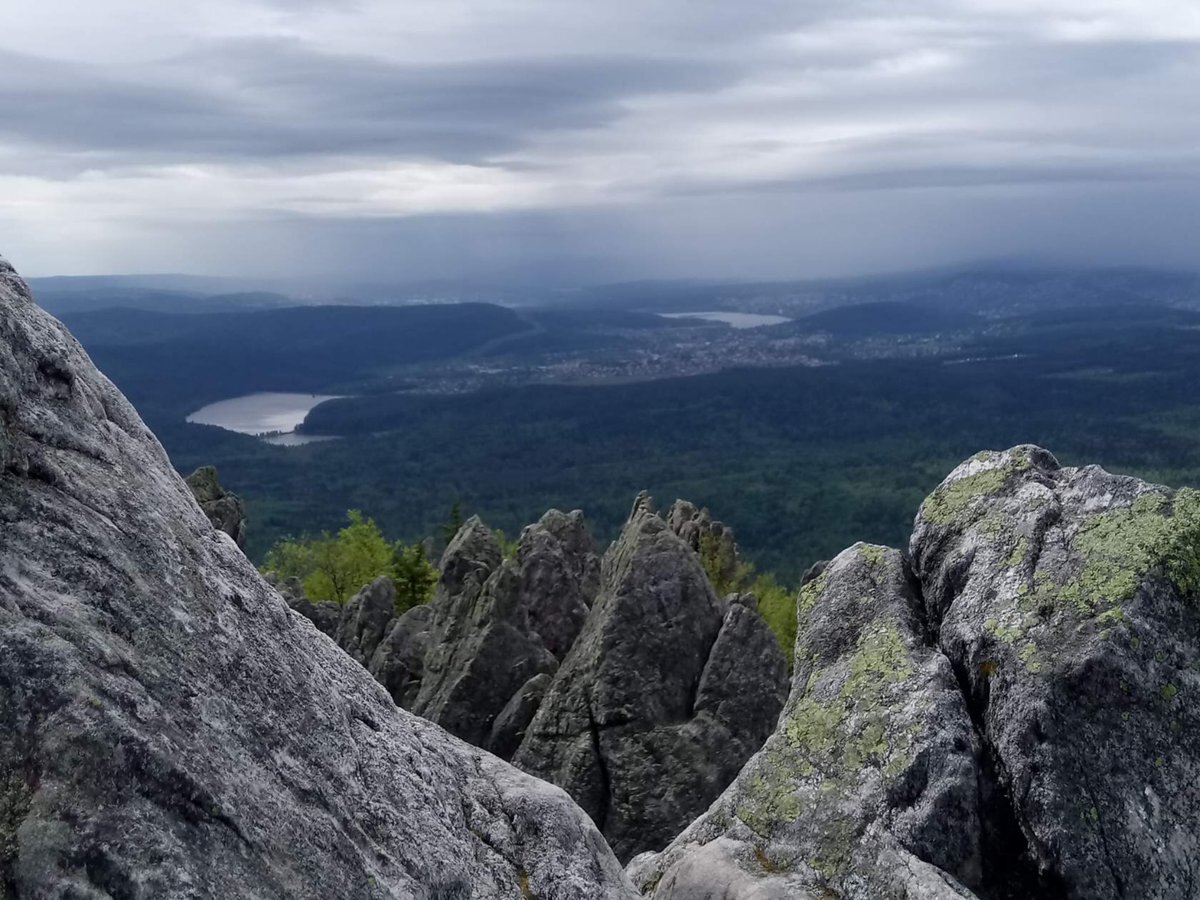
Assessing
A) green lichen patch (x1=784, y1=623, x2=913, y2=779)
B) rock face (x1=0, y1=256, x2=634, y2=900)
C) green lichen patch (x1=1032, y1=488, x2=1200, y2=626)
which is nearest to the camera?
rock face (x1=0, y1=256, x2=634, y2=900)

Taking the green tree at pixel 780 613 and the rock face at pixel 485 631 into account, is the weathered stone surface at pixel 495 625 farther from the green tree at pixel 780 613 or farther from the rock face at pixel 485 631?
the green tree at pixel 780 613

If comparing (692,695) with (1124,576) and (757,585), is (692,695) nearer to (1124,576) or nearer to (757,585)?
(1124,576)

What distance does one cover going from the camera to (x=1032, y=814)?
1031 cm

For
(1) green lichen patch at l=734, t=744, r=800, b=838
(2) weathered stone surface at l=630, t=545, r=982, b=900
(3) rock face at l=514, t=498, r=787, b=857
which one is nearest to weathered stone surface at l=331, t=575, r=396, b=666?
(3) rock face at l=514, t=498, r=787, b=857

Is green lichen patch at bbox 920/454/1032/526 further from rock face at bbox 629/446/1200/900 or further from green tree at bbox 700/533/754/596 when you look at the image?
green tree at bbox 700/533/754/596

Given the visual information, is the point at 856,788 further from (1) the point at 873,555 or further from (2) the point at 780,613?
(2) the point at 780,613

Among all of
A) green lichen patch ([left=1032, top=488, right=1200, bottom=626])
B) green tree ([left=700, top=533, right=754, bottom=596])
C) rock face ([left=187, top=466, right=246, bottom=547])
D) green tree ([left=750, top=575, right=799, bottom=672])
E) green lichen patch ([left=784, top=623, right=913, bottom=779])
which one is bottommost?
green tree ([left=750, top=575, right=799, bottom=672])

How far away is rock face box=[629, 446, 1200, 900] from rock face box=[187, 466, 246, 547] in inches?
1355

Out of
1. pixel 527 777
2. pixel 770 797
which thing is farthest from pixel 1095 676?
pixel 527 777

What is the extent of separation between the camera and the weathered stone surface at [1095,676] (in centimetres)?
Result: 1000

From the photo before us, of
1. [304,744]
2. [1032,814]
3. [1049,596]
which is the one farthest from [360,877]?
[1049,596]

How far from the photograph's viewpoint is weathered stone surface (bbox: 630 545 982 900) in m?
10.6

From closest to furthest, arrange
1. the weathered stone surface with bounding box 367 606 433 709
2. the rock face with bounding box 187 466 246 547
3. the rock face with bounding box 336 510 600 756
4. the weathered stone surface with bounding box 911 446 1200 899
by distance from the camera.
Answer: the weathered stone surface with bounding box 911 446 1200 899 < the rock face with bounding box 336 510 600 756 < the weathered stone surface with bounding box 367 606 433 709 < the rock face with bounding box 187 466 246 547

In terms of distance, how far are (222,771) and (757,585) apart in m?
53.8
